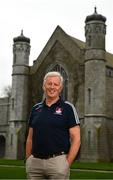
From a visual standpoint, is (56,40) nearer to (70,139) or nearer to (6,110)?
(6,110)

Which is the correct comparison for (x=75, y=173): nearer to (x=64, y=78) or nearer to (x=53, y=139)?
(x=53, y=139)

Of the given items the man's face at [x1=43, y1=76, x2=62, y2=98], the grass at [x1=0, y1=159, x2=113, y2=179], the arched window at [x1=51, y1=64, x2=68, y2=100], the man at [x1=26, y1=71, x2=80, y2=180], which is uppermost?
the arched window at [x1=51, y1=64, x2=68, y2=100]

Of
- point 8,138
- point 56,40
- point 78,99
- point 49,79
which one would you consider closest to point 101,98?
point 78,99

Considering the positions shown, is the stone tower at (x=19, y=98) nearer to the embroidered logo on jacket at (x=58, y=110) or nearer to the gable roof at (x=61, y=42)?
the gable roof at (x=61, y=42)

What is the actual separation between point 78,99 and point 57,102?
37885mm

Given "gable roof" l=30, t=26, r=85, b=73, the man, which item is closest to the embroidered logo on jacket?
the man

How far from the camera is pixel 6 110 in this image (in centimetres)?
5172

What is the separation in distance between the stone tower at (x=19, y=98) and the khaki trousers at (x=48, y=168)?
4082 centimetres

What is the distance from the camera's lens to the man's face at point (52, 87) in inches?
197

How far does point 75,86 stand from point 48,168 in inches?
1526

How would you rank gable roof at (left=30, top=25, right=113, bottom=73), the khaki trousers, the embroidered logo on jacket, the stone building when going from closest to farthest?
the khaki trousers, the embroidered logo on jacket, the stone building, gable roof at (left=30, top=25, right=113, bottom=73)

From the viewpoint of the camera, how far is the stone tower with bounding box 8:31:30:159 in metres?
46.0

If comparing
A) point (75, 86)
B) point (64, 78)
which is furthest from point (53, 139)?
point (64, 78)

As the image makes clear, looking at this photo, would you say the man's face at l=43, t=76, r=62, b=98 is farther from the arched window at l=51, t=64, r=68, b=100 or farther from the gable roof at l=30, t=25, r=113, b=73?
the gable roof at l=30, t=25, r=113, b=73
